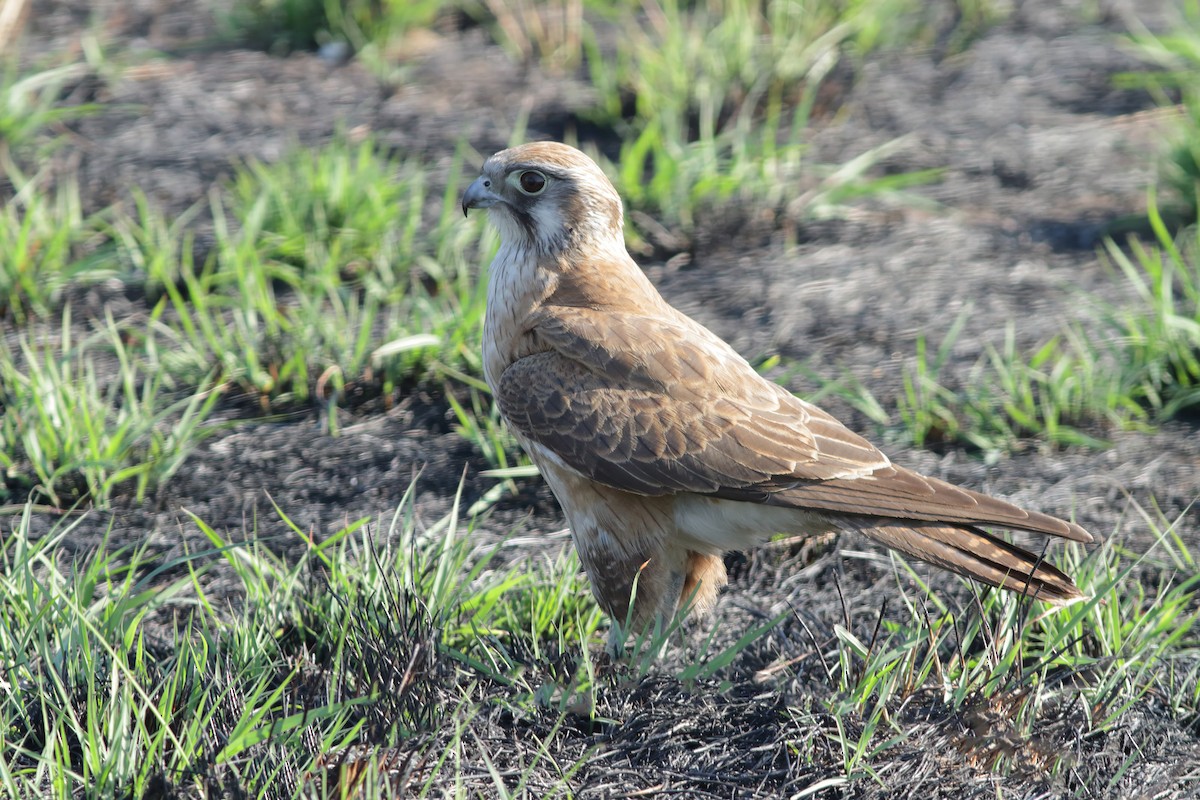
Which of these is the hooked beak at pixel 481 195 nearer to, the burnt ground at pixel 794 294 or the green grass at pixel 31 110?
the burnt ground at pixel 794 294

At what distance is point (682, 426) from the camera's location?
11.8ft

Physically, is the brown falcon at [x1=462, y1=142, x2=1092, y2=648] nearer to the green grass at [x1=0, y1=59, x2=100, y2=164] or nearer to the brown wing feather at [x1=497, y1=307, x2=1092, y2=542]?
the brown wing feather at [x1=497, y1=307, x2=1092, y2=542]

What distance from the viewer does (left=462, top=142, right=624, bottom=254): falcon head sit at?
3.99m

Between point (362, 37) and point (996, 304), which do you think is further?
point (362, 37)

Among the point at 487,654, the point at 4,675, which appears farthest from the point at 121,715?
the point at 487,654

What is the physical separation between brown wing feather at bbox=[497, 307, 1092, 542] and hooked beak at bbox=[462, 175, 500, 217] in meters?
0.47

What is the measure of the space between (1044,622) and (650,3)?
15.6ft

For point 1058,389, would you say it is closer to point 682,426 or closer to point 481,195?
point 682,426

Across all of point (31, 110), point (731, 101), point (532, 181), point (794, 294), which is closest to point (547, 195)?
point (532, 181)

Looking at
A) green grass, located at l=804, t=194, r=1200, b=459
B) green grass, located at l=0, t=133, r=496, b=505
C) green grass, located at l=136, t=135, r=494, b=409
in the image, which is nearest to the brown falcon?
green grass, located at l=0, t=133, r=496, b=505

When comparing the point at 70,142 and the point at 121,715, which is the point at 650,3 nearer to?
the point at 70,142

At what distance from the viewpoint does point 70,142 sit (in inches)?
239

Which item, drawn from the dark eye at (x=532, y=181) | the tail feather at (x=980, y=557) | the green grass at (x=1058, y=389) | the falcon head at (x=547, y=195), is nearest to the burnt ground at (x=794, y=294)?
the green grass at (x=1058, y=389)

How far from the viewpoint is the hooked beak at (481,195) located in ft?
13.4
